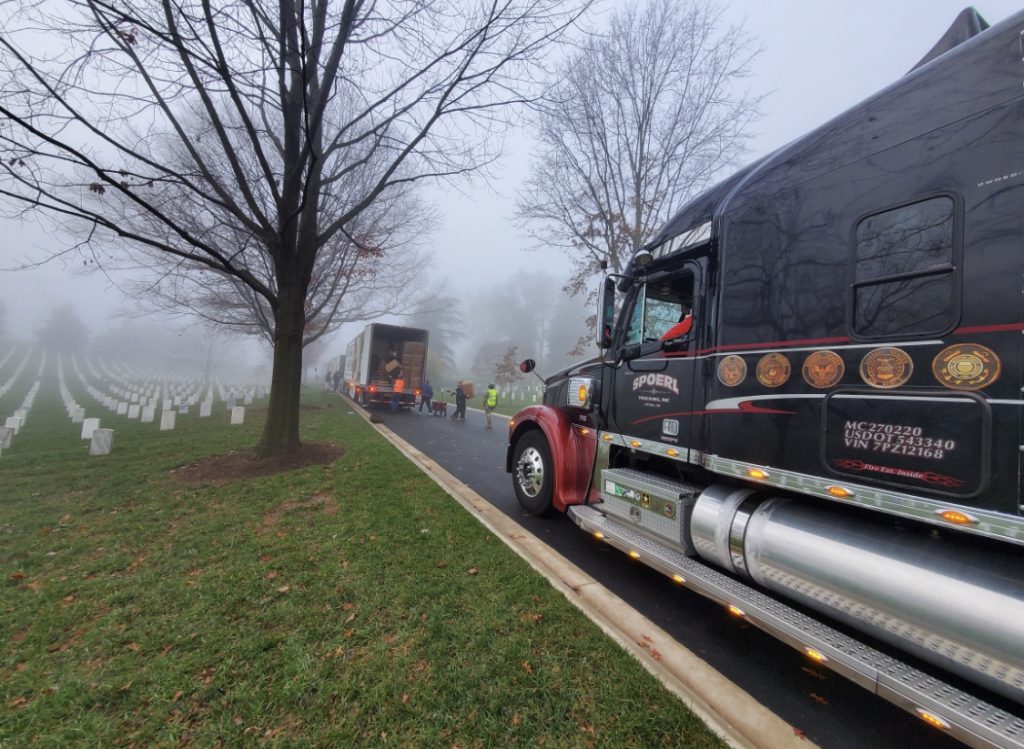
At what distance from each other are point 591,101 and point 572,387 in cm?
1174

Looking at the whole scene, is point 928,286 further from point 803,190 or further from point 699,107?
point 699,107

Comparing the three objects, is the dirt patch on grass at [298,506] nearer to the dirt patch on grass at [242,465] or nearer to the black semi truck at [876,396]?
the dirt patch on grass at [242,465]

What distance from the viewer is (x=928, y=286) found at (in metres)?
2.13

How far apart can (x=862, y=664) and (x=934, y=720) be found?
30cm

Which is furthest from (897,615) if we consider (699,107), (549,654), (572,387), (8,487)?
(699,107)

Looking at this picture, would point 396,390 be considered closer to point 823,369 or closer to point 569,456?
point 569,456

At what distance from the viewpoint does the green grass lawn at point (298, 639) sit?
2.12m

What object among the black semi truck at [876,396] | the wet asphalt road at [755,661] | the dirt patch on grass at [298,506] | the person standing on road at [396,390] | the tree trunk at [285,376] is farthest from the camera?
the person standing on road at [396,390]

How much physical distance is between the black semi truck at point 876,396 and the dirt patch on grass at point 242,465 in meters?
5.84

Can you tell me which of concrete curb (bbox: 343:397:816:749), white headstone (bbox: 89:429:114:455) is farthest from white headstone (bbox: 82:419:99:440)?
concrete curb (bbox: 343:397:816:749)

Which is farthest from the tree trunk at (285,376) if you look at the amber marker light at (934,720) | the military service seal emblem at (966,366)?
the amber marker light at (934,720)

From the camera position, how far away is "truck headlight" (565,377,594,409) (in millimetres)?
4543

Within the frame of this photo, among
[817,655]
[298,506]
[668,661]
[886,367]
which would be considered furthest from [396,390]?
[886,367]

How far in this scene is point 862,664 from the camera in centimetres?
205
